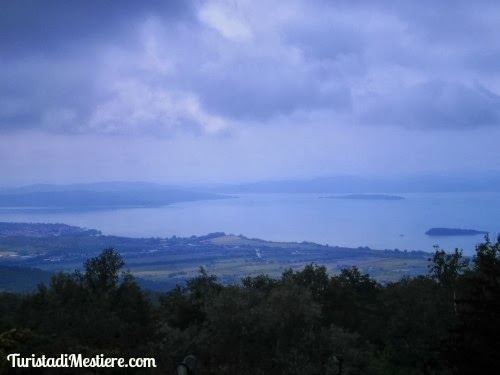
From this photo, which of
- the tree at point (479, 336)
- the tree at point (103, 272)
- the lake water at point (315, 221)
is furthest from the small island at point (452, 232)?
the tree at point (479, 336)

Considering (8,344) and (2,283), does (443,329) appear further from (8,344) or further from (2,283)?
(2,283)

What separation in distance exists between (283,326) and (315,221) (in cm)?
15132

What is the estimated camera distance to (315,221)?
167 m

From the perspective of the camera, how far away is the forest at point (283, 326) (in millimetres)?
13133

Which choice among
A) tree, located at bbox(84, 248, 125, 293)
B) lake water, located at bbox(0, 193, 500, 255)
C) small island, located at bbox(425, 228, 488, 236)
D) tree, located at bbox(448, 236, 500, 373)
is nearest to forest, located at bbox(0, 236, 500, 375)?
tree, located at bbox(448, 236, 500, 373)

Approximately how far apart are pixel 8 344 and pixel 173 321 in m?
7.86

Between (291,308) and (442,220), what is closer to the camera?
(291,308)

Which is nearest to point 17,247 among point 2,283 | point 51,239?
point 51,239

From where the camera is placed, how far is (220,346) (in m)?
16.9

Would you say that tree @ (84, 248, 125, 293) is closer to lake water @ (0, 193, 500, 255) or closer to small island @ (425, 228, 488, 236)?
lake water @ (0, 193, 500, 255)

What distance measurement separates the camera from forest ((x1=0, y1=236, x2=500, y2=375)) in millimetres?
13133

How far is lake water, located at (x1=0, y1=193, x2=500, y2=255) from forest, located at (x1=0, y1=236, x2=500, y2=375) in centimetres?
7288

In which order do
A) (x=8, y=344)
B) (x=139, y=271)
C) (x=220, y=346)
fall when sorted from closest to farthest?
1. (x=8, y=344)
2. (x=220, y=346)
3. (x=139, y=271)

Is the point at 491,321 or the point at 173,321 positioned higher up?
the point at 491,321
